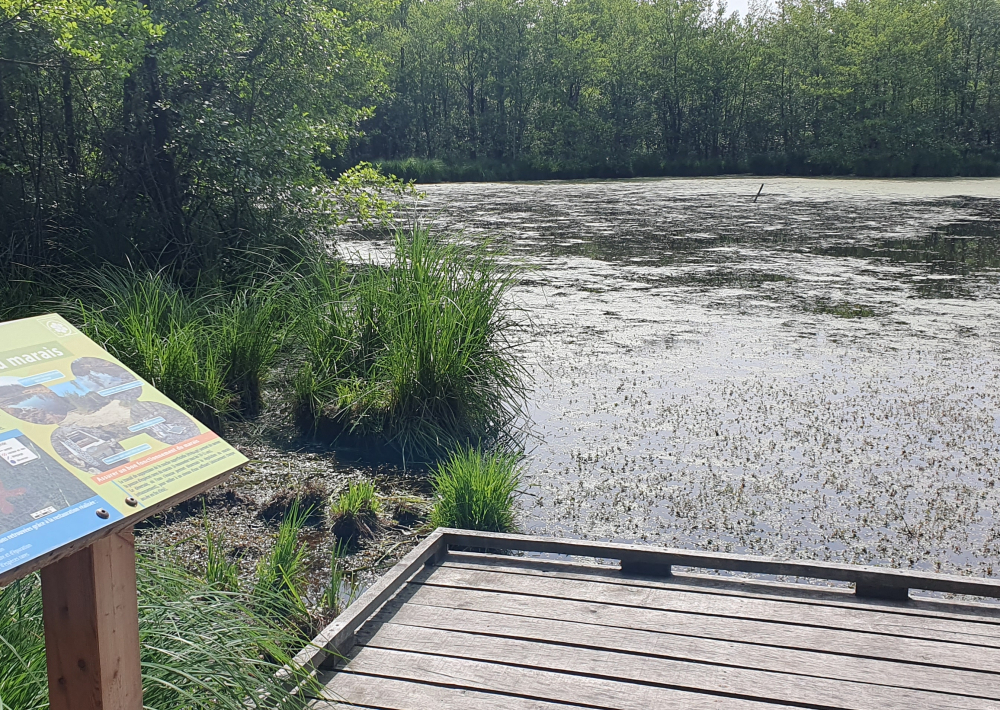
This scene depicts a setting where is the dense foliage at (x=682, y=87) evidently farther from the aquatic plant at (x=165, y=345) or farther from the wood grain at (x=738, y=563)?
the wood grain at (x=738, y=563)

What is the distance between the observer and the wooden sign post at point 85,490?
1.46 meters

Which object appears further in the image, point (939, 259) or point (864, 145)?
point (864, 145)

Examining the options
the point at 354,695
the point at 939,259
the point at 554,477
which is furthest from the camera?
the point at 939,259

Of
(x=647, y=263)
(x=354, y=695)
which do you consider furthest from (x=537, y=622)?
(x=647, y=263)

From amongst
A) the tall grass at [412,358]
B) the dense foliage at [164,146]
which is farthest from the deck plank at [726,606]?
the dense foliage at [164,146]

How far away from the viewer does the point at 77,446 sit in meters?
1.63

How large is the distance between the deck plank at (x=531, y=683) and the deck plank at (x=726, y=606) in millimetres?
497

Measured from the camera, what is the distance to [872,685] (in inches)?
95.3

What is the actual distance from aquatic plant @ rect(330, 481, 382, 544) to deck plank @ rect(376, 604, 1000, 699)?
1224mm

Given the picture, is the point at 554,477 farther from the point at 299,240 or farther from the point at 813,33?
the point at 813,33

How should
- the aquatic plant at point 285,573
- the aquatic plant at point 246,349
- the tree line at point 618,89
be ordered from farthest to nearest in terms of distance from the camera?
the tree line at point 618,89 → the aquatic plant at point 246,349 → the aquatic plant at point 285,573

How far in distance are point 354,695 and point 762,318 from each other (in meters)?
7.03

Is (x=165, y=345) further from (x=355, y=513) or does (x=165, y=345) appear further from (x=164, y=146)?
(x=164, y=146)

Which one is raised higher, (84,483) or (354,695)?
(84,483)
